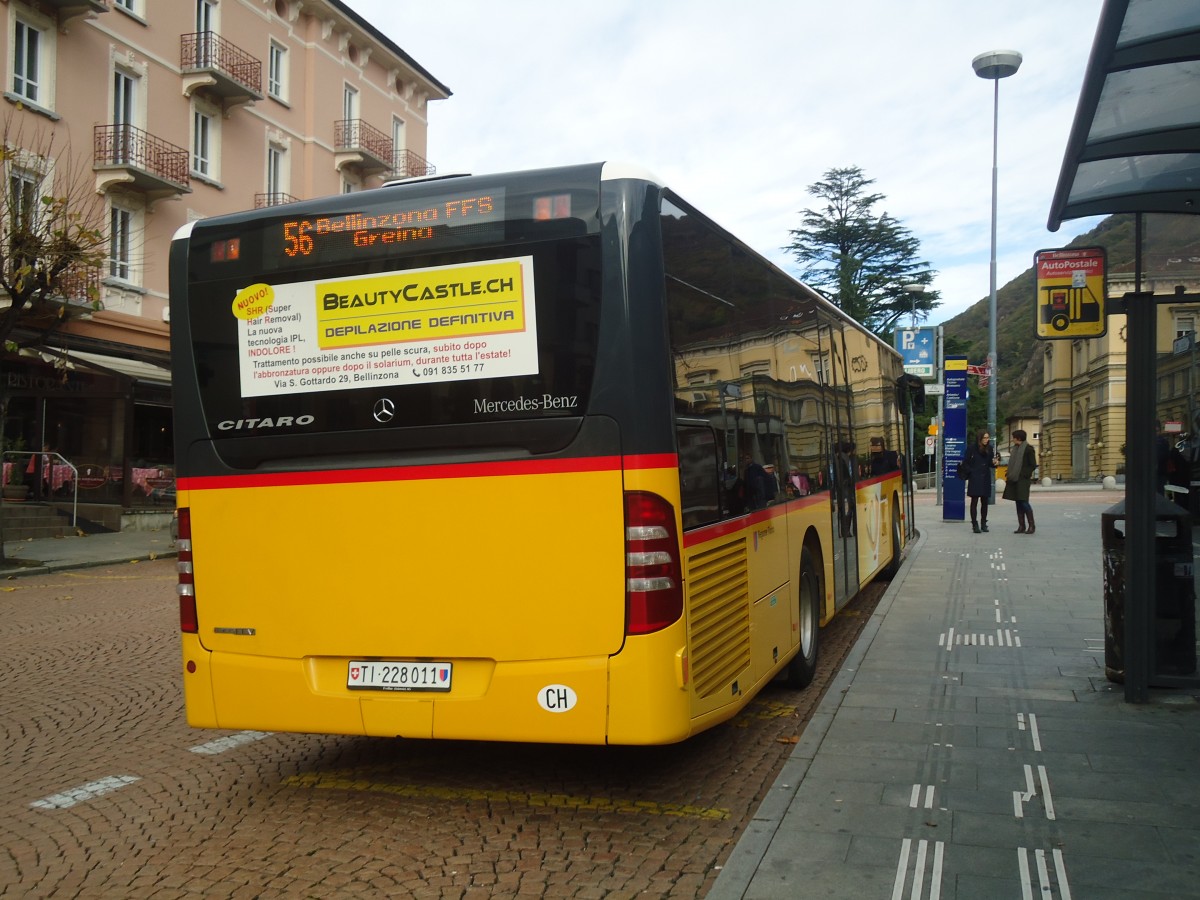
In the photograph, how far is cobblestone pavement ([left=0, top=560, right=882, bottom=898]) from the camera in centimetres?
425

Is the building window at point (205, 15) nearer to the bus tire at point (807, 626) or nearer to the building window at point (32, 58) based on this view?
the building window at point (32, 58)

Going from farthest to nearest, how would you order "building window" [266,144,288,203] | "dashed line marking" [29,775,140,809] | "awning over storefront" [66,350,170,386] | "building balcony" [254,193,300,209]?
"building window" [266,144,288,203], "building balcony" [254,193,300,209], "awning over storefront" [66,350,170,386], "dashed line marking" [29,775,140,809]

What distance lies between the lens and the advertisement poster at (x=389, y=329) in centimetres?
487

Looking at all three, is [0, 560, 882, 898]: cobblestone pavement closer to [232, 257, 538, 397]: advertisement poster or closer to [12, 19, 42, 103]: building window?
[232, 257, 538, 397]: advertisement poster

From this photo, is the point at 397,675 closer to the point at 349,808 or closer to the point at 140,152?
the point at 349,808

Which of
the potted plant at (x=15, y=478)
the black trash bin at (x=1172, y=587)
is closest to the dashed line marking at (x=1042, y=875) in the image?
the black trash bin at (x=1172, y=587)

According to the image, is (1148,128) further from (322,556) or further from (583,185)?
(322,556)

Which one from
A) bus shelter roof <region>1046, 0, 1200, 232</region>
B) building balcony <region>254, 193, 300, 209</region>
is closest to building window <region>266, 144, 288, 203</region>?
building balcony <region>254, 193, 300, 209</region>

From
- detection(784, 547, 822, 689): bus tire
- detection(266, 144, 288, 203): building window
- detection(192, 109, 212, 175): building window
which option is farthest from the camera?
detection(266, 144, 288, 203): building window

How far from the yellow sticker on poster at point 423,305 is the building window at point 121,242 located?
75.0 ft

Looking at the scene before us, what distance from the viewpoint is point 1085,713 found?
654cm

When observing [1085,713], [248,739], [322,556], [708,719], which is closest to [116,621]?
[248,739]

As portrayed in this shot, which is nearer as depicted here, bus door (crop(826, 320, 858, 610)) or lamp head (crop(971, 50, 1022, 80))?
bus door (crop(826, 320, 858, 610))

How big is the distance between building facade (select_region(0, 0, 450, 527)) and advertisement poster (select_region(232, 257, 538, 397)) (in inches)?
552
